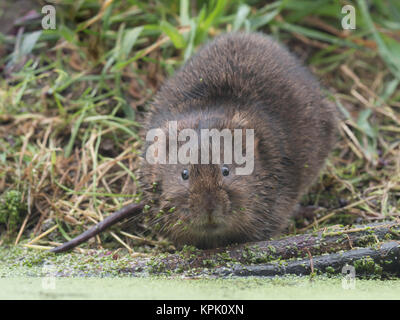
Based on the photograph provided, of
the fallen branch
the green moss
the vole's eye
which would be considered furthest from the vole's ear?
the green moss

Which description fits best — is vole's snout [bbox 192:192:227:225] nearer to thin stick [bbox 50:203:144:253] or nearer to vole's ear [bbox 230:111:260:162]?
vole's ear [bbox 230:111:260:162]

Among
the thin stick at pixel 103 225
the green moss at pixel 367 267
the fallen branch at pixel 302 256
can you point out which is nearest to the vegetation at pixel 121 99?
the thin stick at pixel 103 225

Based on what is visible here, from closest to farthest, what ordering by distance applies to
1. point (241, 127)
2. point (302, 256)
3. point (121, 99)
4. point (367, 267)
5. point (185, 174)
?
point (367, 267)
point (302, 256)
point (185, 174)
point (241, 127)
point (121, 99)

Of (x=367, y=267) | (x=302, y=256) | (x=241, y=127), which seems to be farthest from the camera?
(x=241, y=127)

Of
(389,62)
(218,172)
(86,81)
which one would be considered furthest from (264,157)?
(389,62)

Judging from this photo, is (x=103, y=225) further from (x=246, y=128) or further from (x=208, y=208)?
(x=246, y=128)

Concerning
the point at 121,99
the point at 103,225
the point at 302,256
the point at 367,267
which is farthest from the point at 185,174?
the point at 121,99
